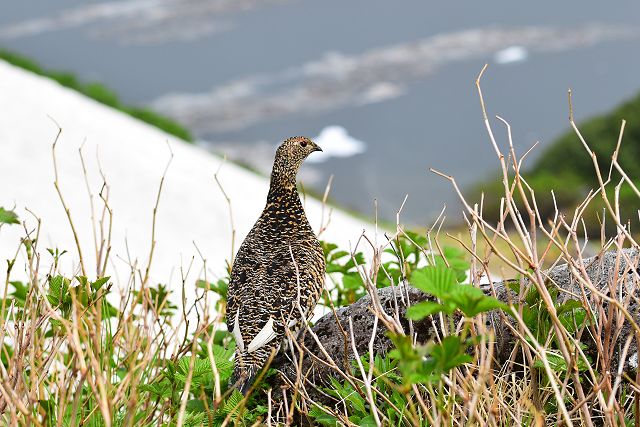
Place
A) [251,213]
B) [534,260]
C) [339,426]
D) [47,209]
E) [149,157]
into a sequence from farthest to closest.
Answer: [149,157] → [251,213] → [47,209] → [339,426] → [534,260]

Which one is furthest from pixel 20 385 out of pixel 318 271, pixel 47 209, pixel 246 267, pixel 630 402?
pixel 47 209

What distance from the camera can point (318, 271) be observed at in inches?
90.4

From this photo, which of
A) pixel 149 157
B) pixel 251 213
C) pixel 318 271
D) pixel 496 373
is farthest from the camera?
pixel 149 157

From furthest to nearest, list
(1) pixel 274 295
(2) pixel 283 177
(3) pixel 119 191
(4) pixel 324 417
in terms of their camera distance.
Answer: (3) pixel 119 191 → (2) pixel 283 177 → (1) pixel 274 295 → (4) pixel 324 417

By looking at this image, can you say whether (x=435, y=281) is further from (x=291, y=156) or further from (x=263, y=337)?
(x=291, y=156)

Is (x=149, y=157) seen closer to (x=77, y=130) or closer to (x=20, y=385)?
(x=77, y=130)

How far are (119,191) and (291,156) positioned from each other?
3337 mm

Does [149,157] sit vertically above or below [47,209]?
above

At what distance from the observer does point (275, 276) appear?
221 cm

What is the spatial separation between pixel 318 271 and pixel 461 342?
1.14m

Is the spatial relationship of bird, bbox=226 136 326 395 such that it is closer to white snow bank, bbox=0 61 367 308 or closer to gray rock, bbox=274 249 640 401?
gray rock, bbox=274 249 640 401

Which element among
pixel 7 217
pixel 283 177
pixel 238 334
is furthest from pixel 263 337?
pixel 7 217

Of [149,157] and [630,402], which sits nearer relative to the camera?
[630,402]

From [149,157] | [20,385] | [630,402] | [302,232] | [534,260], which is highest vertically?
[149,157]
